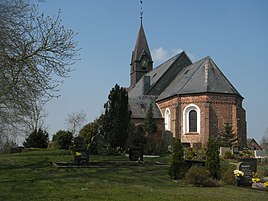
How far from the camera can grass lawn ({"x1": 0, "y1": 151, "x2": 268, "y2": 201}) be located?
915 centimetres

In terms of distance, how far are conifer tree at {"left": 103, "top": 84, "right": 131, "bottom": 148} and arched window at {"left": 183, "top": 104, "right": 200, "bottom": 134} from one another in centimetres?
969

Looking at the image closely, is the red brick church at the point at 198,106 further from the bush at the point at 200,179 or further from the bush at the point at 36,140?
the bush at the point at 200,179

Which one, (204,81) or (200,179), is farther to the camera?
(204,81)

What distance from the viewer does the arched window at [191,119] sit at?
35.6m

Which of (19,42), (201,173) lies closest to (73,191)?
(201,173)

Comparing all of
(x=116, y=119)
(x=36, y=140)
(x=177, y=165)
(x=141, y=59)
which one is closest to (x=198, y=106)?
(x=116, y=119)

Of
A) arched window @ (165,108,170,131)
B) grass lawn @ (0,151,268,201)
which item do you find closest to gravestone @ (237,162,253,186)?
grass lawn @ (0,151,268,201)

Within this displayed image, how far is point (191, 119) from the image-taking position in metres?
36.0

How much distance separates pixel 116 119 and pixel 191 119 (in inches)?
445

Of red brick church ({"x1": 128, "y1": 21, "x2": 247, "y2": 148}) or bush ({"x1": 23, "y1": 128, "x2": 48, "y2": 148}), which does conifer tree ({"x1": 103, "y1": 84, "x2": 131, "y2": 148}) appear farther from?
red brick church ({"x1": 128, "y1": 21, "x2": 247, "y2": 148})

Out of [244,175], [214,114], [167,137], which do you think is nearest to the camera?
[244,175]

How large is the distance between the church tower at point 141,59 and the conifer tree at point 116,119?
24.5 metres

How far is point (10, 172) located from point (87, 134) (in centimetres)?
1587

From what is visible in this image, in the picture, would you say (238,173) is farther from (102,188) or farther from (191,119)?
(191,119)
